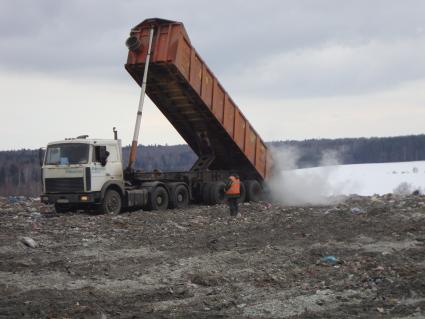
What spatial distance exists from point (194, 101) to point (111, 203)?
136 inches

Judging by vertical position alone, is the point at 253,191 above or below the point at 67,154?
below

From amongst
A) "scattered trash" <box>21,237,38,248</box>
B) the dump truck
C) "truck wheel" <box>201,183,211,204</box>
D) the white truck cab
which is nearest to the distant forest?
the dump truck

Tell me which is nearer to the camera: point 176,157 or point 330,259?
point 330,259

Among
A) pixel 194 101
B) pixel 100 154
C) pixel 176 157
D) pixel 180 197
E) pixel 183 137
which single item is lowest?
pixel 180 197

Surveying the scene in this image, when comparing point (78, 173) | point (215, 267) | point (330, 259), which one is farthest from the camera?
point (78, 173)

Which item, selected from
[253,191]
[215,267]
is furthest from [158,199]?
[215,267]

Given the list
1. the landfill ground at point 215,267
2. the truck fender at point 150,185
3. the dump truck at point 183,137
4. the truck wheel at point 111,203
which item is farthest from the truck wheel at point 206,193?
the landfill ground at point 215,267

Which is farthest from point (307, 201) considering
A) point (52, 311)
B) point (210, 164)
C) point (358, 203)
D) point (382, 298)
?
point (52, 311)

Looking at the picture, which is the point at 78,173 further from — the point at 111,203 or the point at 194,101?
the point at 194,101

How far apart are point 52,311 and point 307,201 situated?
532 inches

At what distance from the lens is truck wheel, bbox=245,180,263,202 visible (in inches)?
658

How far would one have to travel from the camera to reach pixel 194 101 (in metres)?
14.3

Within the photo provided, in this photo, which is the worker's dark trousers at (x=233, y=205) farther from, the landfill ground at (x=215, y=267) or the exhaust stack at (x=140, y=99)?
the exhaust stack at (x=140, y=99)

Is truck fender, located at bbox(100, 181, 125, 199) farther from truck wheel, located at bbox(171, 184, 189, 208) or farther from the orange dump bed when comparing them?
the orange dump bed
